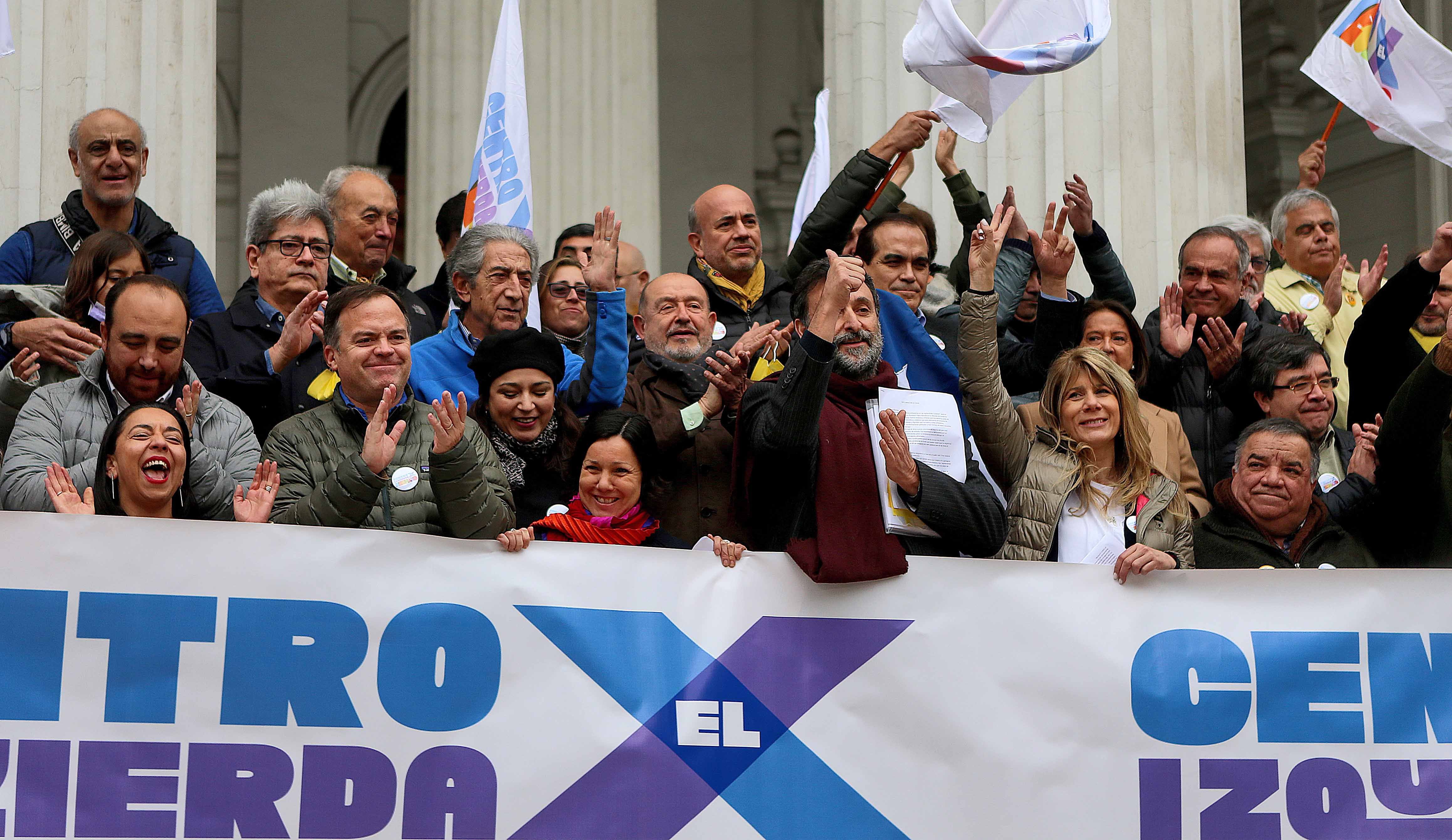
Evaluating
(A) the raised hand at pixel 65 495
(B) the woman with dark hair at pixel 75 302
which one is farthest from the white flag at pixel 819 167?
(A) the raised hand at pixel 65 495

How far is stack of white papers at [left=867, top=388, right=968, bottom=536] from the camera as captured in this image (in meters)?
5.00

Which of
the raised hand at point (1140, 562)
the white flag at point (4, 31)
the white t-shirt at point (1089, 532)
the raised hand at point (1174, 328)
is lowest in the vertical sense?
the raised hand at point (1140, 562)

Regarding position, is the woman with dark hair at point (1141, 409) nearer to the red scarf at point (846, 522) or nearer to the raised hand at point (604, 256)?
the red scarf at point (846, 522)

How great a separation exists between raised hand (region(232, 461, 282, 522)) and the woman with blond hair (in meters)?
2.13

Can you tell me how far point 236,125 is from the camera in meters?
14.4

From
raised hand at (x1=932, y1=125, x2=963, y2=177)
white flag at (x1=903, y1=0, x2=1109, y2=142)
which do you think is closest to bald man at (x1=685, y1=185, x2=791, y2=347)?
white flag at (x1=903, y1=0, x2=1109, y2=142)

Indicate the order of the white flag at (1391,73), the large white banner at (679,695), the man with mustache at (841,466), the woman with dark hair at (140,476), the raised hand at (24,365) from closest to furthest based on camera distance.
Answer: the large white banner at (679,695)
the woman with dark hair at (140,476)
the man with mustache at (841,466)
the raised hand at (24,365)
the white flag at (1391,73)

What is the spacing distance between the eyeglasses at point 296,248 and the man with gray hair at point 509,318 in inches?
18.0

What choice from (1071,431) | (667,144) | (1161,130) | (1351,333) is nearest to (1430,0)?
(667,144)

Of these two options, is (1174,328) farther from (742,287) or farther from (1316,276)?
(742,287)

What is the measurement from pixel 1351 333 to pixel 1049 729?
8.08 feet

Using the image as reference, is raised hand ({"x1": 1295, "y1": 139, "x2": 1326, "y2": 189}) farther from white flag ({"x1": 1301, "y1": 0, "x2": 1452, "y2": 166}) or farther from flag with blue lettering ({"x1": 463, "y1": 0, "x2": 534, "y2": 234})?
flag with blue lettering ({"x1": 463, "y1": 0, "x2": 534, "y2": 234})

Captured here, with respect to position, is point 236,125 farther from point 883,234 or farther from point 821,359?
point 821,359

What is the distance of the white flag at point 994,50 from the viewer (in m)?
6.11
